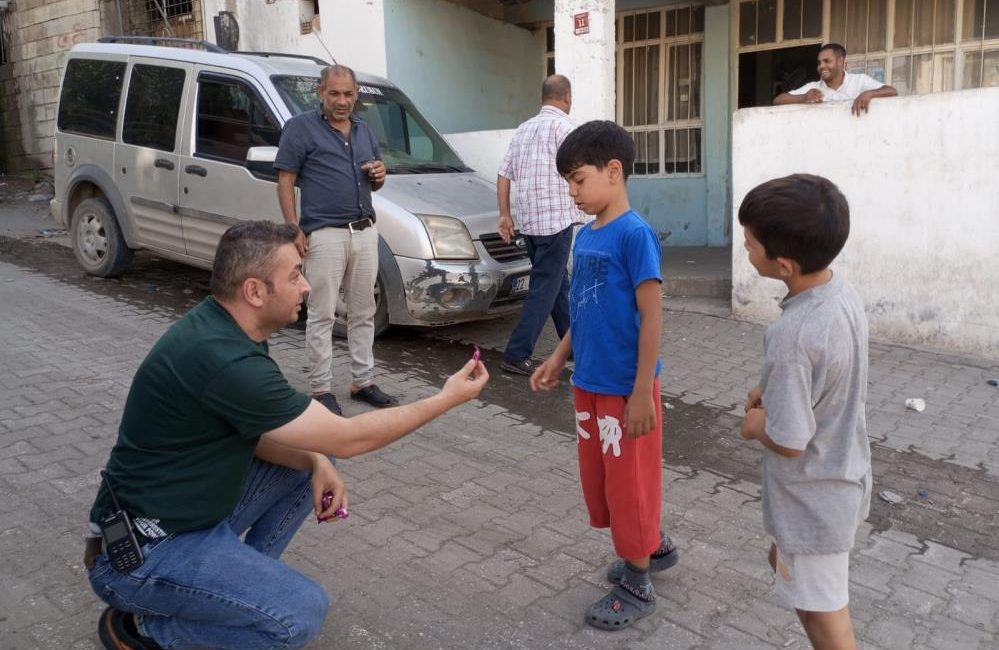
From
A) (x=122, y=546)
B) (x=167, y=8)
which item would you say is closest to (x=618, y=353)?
(x=122, y=546)

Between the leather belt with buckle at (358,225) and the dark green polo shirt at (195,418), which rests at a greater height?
the leather belt with buckle at (358,225)

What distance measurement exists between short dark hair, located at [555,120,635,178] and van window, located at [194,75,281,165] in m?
4.01

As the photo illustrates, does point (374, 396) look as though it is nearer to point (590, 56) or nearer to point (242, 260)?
point (242, 260)

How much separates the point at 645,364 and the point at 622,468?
1.20 feet

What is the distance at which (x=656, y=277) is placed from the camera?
2.75 metres

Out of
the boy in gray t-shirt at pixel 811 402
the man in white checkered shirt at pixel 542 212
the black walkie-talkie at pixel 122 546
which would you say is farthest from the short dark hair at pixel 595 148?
the man in white checkered shirt at pixel 542 212

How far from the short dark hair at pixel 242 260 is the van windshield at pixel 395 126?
4218 mm

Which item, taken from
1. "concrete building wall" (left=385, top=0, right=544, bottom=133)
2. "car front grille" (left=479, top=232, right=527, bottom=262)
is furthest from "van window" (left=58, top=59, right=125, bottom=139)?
"car front grille" (left=479, top=232, right=527, bottom=262)

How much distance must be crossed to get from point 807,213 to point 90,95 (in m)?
7.68

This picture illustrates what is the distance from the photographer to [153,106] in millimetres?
7391

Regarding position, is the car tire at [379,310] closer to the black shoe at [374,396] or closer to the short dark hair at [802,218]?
the black shoe at [374,396]

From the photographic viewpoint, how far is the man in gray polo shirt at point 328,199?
4.87 m

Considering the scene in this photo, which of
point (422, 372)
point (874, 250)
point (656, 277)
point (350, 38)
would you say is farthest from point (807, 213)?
point (350, 38)

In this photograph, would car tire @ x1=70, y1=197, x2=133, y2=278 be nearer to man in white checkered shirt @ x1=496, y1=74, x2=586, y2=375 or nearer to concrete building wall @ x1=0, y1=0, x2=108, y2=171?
man in white checkered shirt @ x1=496, y1=74, x2=586, y2=375
